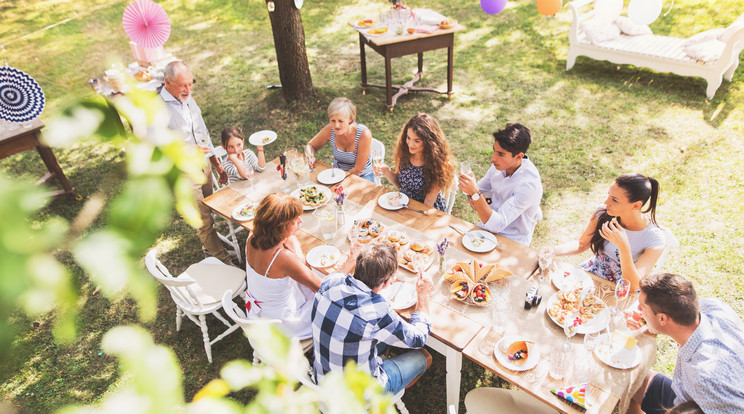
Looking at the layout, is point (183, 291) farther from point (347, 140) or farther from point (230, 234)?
point (347, 140)

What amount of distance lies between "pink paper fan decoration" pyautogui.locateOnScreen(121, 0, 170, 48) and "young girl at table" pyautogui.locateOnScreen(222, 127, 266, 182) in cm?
216

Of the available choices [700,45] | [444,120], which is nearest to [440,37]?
[444,120]

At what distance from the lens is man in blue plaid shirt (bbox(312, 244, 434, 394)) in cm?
238

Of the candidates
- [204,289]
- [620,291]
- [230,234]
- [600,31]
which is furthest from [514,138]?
[600,31]

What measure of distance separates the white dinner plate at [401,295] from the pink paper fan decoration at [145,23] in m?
4.29

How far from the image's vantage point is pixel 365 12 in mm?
10156

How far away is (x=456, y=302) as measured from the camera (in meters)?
2.73

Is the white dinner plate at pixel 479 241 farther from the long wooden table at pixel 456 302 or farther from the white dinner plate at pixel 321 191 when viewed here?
the white dinner plate at pixel 321 191

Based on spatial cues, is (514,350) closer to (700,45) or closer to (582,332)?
(582,332)

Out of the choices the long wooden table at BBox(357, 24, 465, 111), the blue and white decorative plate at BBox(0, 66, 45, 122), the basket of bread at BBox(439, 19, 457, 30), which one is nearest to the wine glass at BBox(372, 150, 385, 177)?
the blue and white decorative plate at BBox(0, 66, 45, 122)

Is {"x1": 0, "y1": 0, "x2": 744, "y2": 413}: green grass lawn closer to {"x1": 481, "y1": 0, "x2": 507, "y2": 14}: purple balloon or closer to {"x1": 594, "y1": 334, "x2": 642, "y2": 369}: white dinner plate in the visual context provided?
{"x1": 594, "y1": 334, "x2": 642, "y2": 369}: white dinner plate

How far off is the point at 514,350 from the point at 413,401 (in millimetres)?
1165

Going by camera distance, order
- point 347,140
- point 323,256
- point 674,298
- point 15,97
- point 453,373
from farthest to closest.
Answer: point 347,140 < point 15,97 < point 323,256 < point 453,373 < point 674,298

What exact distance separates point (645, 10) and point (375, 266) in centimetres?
311
